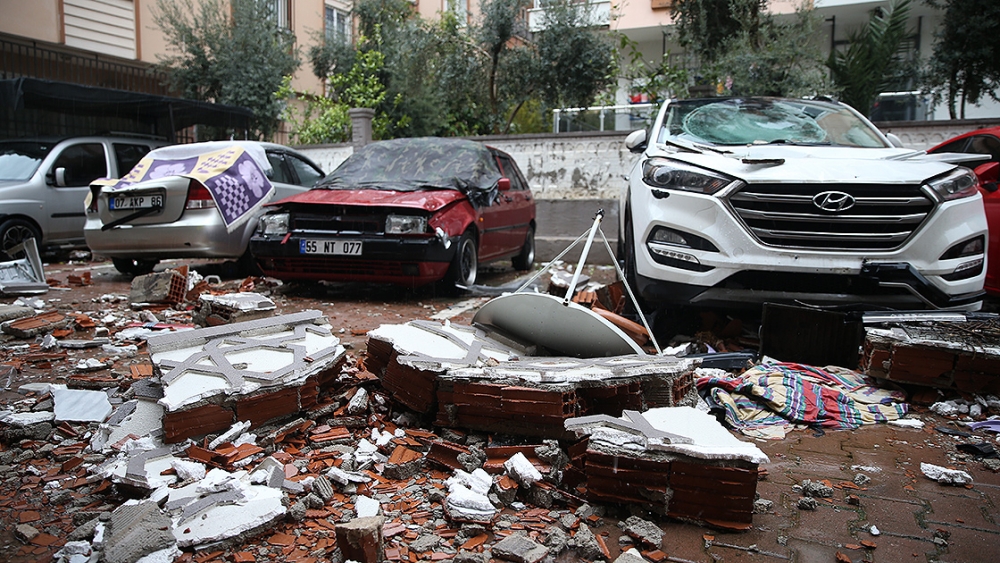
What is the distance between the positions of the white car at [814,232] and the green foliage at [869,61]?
6.99m

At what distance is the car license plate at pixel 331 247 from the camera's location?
627cm

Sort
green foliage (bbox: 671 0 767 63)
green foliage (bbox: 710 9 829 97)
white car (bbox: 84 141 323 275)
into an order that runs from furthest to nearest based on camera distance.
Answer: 1. green foliage (bbox: 671 0 767 63)
2. green foliage (bbox: 710 9 829 97)
3. white car (bbox: 84 141 323 275)

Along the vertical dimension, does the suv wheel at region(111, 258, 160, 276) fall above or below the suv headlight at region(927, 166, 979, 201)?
below

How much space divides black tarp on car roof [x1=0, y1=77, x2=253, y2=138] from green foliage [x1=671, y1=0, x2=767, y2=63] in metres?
8.52

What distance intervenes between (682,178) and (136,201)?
5813 mm

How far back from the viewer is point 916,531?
2.49m

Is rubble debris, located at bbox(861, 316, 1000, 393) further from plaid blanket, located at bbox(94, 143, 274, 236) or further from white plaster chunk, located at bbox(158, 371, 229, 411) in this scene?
plaid blanket, located at bbox(94, 143, 274, 236)

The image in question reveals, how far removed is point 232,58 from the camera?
52.2 ft

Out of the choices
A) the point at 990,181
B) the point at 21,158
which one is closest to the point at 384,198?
the point at 990,181

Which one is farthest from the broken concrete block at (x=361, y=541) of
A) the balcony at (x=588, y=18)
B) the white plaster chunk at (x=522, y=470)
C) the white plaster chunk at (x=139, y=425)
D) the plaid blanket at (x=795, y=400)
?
the balcony at (x=588, y=18)

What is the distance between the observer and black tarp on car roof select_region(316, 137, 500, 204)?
701cm

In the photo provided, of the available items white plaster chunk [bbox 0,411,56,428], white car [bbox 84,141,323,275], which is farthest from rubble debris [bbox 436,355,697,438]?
white car [bbox 84,141,323,275]

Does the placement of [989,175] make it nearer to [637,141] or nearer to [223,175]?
[637,141]

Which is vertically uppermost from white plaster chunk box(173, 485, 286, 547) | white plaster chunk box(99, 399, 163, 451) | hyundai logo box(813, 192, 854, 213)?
hyundai logo box(813, 192, 854, 213)
